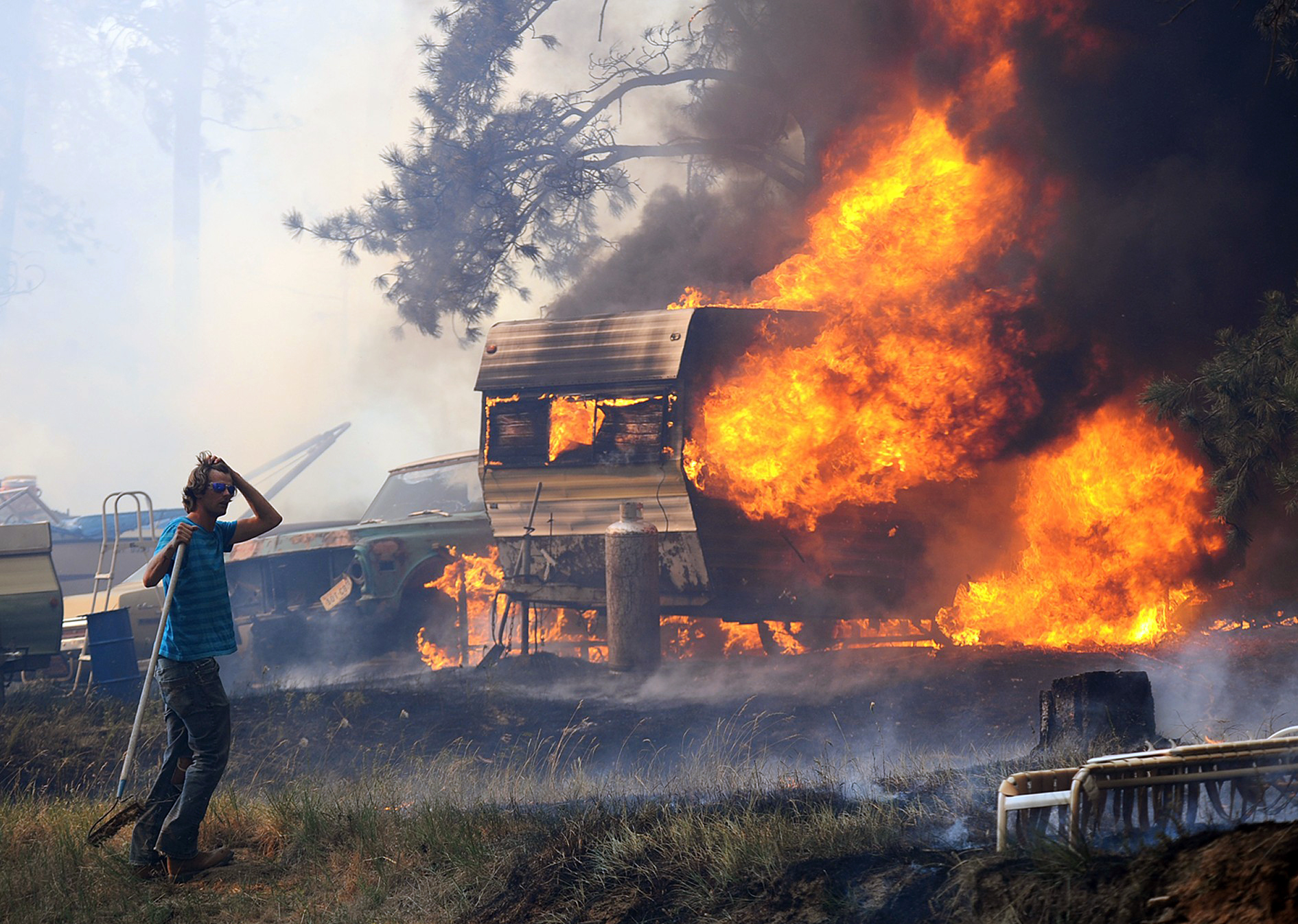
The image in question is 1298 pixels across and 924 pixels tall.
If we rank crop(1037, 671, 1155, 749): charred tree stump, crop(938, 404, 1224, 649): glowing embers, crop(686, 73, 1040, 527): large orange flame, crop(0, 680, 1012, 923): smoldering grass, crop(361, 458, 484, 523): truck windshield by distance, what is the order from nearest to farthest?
1. crop(0, 680, 1012, 923): smoldering grass
2. crop(1037, 671, 1155, 749): charred tree stump
3. crop(938, 404, 1224, 649): glowing embers
4. crop(686, 73, 1040, 527): large orange flame
5. crop(361, 458, 484, 523): truck windshield

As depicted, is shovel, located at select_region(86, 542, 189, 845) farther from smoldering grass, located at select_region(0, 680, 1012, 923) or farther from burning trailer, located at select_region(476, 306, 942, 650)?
burning trailer, located at select_region(476, 306, 942, 650)

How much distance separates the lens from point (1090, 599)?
10312 mm

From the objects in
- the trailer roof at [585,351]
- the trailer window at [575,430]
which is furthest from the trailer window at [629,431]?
the trailer roof at [585,351]

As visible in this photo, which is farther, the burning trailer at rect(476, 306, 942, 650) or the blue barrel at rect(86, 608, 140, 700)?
the burning trailer at rect(476, 306, 942, 650)

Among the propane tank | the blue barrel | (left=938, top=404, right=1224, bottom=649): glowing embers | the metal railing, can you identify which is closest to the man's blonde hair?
the metal railing

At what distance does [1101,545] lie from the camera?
10.4 metres

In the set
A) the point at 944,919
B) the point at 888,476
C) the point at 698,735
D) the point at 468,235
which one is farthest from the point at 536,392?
the point at 944,919

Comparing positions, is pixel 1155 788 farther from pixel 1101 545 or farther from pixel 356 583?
pixel 356 583

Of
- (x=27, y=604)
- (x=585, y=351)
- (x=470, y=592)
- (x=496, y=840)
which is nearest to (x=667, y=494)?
(x=585, y=351)

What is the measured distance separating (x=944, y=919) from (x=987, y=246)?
29.7ft

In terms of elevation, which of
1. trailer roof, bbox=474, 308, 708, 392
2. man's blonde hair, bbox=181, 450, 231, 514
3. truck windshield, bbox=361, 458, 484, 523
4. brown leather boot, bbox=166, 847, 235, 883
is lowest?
brown leather boot, bbox=166, 847, 235, 883

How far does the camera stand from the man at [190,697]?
4.78 metres

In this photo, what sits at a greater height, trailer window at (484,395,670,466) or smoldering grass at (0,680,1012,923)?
trailer window at (484,395,670,466)

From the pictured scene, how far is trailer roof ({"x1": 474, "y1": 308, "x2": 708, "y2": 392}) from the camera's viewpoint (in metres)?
10.2
